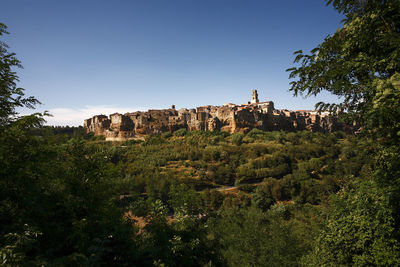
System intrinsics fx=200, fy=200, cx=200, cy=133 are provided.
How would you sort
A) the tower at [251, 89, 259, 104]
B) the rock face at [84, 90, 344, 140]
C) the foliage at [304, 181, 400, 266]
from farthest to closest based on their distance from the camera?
the tower at [251, 89, 259, 104], the rock face at [84, 90, 344, 140], the foliage at [304, 181, 400, 266]

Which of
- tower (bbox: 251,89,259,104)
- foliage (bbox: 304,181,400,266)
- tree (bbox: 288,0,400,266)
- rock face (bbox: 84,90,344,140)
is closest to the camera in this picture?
tree (bbox: 288,0,400,266)

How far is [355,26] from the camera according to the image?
365 cm

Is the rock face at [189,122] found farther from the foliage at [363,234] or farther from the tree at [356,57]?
the tree at [356,57]

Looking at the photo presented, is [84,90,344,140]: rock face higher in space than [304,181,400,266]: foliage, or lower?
higher

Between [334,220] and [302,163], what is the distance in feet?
128

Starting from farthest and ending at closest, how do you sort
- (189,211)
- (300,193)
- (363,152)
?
1. (300,193)
2. (189,211)
3. (363,152)

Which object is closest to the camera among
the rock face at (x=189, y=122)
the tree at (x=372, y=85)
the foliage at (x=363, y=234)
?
the tree at (x=372, y=85)

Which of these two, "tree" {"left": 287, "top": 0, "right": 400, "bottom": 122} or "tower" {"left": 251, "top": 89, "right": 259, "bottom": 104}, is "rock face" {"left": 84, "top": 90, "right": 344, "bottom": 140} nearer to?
"tower" {"left": 251, "top": 89, "right": 259, "bottom": 104}

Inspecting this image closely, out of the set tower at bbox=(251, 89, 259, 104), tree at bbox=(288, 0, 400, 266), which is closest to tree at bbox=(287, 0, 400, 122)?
tree at bbox=(288, 0, 400, 266)

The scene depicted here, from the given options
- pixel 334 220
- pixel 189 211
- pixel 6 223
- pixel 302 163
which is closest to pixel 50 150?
pixel 6 223

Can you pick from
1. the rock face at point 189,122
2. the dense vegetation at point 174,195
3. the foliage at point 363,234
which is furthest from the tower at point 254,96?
the foliage at point 363,234

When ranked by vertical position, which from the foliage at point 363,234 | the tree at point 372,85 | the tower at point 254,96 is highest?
the tower at point 254,96

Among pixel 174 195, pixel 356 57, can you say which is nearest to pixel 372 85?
pixel 356 57

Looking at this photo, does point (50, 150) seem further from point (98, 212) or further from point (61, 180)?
point (98, 212)
